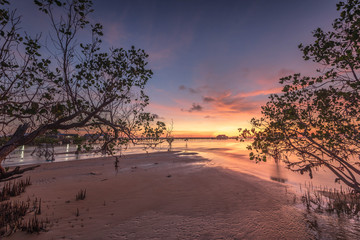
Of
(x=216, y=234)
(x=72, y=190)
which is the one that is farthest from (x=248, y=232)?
(x=72, y=190)

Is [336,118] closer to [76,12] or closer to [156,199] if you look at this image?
[156,199]

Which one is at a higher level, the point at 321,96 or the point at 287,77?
the point at 287,77

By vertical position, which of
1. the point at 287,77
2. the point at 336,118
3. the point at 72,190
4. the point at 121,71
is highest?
the point at 121,71

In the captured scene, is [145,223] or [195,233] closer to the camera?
[195,233]

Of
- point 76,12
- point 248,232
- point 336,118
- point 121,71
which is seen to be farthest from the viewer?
point 121,71

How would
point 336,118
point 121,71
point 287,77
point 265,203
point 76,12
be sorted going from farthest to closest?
point 265,203
point 121,71
point 287,77
point 336,118
point 76,12

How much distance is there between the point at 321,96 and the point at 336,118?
1.12 meters

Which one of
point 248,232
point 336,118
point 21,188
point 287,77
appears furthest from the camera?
point 21,188

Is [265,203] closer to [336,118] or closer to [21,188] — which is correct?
[336,118]

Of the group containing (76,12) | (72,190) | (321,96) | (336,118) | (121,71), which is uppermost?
(76,12)

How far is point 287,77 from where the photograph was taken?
24.8 ft

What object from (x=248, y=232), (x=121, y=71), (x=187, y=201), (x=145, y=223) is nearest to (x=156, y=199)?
(x=187, y=201)

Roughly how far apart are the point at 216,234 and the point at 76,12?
1018cm

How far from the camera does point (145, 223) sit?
7031 mm
